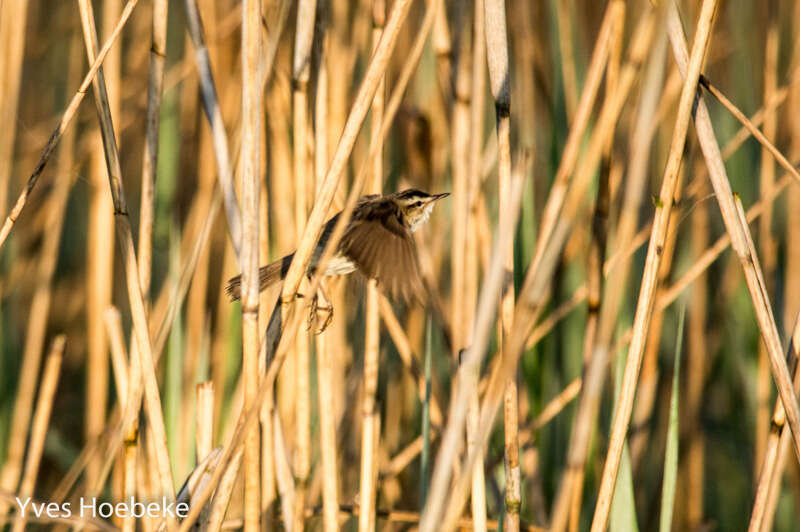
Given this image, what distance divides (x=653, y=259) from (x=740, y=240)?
0.41 ft

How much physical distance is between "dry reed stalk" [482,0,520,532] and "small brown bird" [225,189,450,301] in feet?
0.48

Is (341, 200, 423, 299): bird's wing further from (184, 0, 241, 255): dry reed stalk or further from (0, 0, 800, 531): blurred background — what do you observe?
(184, 0, 241, 255): dry reed stalk

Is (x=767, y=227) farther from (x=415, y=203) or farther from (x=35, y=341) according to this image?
(x=35, y=341)

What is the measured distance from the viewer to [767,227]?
1905mm

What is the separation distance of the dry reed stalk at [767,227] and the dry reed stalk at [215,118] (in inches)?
42.5

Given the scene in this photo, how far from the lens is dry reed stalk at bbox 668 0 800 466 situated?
3.59 feet

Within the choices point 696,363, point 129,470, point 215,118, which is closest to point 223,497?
point 129,470

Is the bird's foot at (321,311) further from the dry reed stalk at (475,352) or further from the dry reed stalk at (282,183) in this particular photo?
the dry reed stalk at (475,352)

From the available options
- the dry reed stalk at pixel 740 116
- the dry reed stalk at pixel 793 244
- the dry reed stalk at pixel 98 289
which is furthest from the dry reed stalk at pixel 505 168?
the dry reed stalk at pixel 793 244

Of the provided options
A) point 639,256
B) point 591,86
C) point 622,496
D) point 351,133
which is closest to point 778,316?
point 639,256

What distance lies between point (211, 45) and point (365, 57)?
0.43 metres

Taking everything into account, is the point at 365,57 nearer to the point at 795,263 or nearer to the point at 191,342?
the point at 191,342

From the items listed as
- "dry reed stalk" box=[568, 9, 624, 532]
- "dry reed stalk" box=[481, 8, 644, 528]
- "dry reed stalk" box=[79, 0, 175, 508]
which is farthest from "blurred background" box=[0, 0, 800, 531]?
"dry reed stalk" box=[481, 8, 644, 528]

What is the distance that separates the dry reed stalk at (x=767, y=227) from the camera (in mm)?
1753
